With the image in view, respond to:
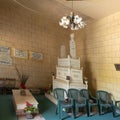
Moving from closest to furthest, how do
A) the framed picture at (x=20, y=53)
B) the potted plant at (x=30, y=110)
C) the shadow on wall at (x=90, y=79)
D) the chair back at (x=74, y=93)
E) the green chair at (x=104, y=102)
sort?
the potted plant at (x=30, y=110) → the green chair at (x=104, y=102) → the chair back at (x=74, y=93) → the shadow on wall at (x=90, y=79) → the framed picture at (x=20, y=53)

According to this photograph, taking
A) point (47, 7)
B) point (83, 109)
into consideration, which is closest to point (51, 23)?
point (47, 7)

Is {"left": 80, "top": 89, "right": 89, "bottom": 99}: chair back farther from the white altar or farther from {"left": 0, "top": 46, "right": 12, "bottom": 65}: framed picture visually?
{"left": 0, "top": 46, "right": 12, "bottom": 65}: framed picture

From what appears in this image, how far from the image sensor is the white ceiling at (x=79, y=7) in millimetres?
5531

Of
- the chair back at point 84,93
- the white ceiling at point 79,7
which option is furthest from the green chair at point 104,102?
the white ceiling at point 79,7

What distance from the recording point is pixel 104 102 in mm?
5781

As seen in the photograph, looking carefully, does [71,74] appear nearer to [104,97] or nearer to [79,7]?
[104,97]

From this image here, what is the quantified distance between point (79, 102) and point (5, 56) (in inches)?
178

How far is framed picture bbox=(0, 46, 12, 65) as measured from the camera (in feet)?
26.6

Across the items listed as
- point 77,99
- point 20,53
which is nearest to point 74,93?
point 77,99

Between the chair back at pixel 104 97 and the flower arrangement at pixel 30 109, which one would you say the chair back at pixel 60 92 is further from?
the chair back at pixel 104 97

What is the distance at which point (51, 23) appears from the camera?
9.28 meters

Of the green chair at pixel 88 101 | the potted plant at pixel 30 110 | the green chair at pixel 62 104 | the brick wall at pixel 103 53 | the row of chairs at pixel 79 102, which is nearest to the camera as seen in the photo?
the potted plant at pixel 30 110

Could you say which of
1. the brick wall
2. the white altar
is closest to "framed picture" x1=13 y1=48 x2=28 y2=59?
the white altar

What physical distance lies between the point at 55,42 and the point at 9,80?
3128 mm
